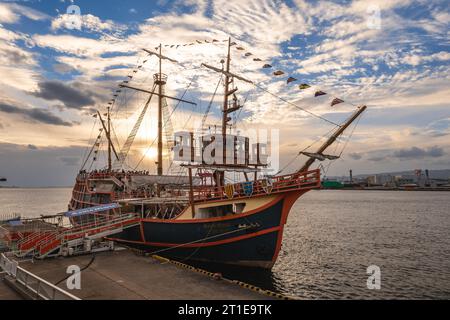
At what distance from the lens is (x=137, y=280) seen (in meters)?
14.3

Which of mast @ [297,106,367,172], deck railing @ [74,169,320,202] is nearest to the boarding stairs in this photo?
deck railing @ [74,169,320,202]

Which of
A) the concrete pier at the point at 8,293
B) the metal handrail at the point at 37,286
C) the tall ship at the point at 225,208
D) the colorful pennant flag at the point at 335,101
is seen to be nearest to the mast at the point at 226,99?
the tall ship at the point at 225,208

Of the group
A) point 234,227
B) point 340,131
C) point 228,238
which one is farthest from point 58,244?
point 340,131

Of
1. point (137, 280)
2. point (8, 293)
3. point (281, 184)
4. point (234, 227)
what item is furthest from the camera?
point (234, 227)

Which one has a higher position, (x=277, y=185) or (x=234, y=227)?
(x=277, y=185)

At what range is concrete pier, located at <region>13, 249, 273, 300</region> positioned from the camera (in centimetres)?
1238

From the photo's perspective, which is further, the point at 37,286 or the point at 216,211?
the point at 216,211

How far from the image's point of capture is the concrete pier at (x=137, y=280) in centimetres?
1238

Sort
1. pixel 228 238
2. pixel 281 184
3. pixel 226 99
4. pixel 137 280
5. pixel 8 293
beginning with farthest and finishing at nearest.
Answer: pixel 226 99
pixel 228 238
pixel 281 184
pixel 137 280
pixel 8 293

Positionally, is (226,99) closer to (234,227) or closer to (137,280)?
(234,227)

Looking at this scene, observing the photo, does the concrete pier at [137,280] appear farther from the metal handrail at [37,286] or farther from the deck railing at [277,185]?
the deck railing at [277,185]

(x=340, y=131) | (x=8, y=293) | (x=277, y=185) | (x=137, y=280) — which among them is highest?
(x=340, y=131)
